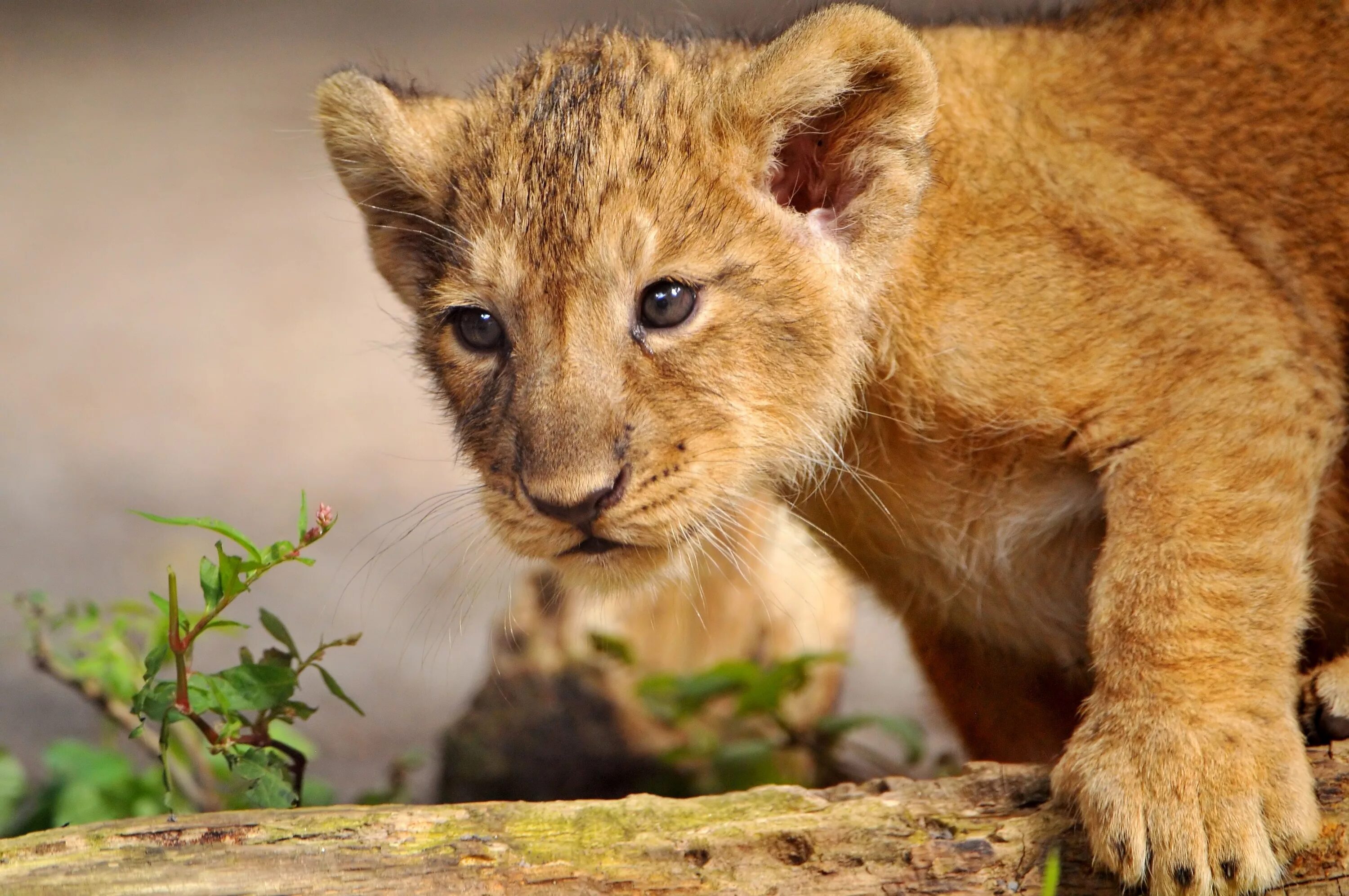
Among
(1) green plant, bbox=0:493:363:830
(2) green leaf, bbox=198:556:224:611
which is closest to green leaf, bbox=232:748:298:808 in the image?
(1) green plant, bbox=0:493:363:830

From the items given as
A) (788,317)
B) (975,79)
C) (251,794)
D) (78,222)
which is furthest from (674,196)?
(78,222)

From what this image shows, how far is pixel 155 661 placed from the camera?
11.0 ft

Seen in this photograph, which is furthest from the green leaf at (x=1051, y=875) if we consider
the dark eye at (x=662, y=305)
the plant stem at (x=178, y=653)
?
the plant stem at (x=178, y=653)

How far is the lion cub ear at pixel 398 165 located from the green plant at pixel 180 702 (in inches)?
35.2

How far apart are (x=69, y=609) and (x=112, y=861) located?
154 cm

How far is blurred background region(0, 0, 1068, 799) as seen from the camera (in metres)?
6.99

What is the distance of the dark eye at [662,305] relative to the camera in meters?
3.57

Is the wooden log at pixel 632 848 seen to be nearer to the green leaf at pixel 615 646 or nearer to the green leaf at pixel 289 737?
the green leaf at pixel 289 737

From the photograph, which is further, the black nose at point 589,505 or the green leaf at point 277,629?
the green leaf at point 277,629

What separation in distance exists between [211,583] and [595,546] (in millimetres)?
962

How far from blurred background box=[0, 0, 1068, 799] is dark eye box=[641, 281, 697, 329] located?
0.82m

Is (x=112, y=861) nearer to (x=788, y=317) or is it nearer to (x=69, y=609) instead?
(x=69, y=609)

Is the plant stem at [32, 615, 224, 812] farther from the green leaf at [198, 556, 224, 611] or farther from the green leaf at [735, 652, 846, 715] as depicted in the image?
the green leaf at [735, 652, 846, 715]

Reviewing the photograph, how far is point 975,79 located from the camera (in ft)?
13.4
